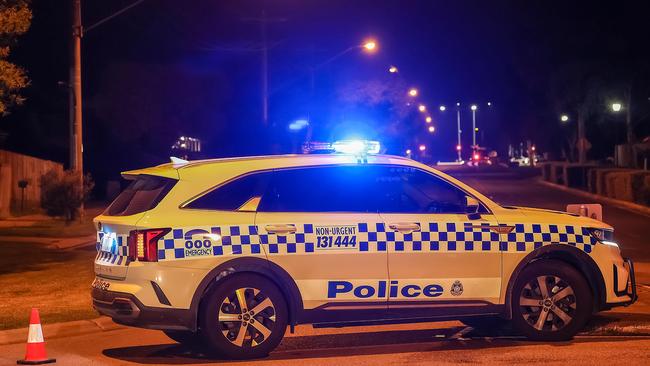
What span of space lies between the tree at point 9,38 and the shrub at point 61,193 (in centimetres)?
881

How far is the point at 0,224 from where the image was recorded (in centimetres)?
2491

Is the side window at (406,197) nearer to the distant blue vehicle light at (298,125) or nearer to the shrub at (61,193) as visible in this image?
the shrub at (61,193)

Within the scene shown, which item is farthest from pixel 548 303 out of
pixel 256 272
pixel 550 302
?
pixel 256 272

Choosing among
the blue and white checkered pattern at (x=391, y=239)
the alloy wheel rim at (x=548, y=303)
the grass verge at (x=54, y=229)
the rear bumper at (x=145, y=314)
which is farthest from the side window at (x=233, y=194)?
the grass verge at (x=54, y=229)

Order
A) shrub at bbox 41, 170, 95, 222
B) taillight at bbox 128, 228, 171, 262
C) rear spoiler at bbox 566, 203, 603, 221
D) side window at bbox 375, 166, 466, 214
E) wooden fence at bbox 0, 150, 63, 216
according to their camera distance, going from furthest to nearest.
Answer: wooden fence at bbox 0, 150, 63, 216, shrub at bbox 41, 170, 95, 222, rear spoiler at bbox 566, 203, 603, 221, side window at bbox 375, 166, 466, 214, taillight at bbox 128, 228, 171, 262

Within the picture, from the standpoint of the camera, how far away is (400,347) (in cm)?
851

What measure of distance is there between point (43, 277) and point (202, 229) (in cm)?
675

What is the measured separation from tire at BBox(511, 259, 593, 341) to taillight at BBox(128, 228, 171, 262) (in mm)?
3200

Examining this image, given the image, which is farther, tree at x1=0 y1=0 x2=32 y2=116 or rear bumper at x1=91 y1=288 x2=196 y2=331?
tree at x1=0 y1=0 x2=32 y2=116

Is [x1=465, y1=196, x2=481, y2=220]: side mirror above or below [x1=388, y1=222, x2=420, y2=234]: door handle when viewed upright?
above

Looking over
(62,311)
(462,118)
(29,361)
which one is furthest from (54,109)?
(462,118)

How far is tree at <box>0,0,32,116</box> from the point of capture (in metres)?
13.7

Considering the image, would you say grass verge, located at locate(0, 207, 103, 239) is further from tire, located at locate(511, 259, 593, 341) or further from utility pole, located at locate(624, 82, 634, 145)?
utility pole, located at locate(624, 82, 634, 145)

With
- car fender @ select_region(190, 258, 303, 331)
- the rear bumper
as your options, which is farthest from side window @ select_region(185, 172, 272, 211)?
the rear bumper
